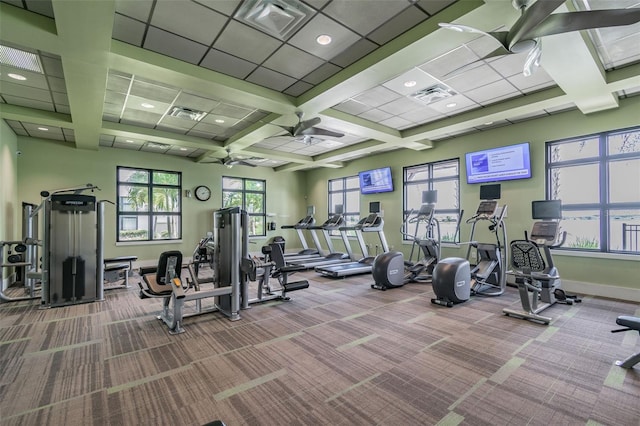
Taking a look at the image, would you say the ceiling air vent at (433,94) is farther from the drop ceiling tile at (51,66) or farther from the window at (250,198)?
the window at (250,198)

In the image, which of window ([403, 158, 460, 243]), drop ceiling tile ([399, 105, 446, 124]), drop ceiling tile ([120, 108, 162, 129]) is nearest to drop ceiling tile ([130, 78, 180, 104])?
drop ceiling tile ([120, 108, 162, 129])

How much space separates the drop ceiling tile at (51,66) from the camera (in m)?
3.86

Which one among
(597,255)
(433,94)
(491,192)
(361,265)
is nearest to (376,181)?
(361,265)

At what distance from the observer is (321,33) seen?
11.3 ft

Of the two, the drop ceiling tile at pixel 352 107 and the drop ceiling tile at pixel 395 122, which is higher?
the drop ceiling tile at pixel 352 107

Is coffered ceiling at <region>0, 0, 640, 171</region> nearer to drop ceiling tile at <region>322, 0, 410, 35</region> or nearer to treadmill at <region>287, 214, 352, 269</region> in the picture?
drop ceiling tile at <region>322, 0, 410, 35</region>

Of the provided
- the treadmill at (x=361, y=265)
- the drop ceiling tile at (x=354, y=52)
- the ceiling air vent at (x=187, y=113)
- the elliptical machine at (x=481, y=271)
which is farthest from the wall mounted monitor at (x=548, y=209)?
the ceiling air vent at (x=187, y=113)

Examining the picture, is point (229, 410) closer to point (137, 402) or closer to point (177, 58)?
point (137, 402)

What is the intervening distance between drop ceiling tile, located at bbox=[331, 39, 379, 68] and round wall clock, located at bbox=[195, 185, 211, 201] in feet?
22.9

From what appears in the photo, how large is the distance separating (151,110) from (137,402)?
5.19 meters

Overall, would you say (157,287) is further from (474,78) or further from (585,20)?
(474,78)

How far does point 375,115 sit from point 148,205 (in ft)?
23.2

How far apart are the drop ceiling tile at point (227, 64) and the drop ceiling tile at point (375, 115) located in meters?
2.60

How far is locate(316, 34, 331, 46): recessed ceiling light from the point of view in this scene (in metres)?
3.49
